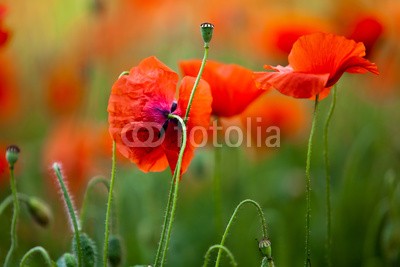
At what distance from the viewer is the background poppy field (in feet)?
7.67

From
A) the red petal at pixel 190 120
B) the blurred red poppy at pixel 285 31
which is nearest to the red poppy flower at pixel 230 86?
the red petal at pixel 190 120

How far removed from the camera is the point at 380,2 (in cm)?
383

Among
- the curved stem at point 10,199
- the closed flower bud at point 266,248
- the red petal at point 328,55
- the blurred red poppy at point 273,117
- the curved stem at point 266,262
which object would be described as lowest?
the curved stem at point 266,262

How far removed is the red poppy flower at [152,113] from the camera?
1.40m

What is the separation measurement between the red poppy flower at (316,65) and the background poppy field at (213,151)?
0.53 meters

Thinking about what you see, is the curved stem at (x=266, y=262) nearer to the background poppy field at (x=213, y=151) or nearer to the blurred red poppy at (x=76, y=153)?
the background poppy field at (x=213, y=151)

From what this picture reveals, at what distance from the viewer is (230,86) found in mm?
1650

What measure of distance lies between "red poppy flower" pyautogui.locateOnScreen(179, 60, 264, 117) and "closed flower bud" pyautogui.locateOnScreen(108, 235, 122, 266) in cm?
36

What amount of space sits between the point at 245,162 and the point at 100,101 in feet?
3.11

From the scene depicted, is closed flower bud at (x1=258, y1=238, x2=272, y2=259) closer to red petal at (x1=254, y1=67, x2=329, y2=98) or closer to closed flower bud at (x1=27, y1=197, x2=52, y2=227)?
red petal at (x1=254, y1=67, x2=329, y2=98)

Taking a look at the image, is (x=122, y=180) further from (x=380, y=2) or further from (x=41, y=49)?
(x=380, y=2)

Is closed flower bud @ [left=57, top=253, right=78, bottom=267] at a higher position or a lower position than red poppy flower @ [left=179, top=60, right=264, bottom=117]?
lower

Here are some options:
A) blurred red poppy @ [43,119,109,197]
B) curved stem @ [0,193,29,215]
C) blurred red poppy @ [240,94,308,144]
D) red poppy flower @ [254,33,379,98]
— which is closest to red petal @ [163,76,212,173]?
red poppy flower @ [254,33,379,98]

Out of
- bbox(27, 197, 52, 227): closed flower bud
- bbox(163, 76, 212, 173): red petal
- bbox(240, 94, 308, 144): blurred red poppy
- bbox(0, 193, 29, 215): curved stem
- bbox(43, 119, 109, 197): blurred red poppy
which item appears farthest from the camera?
bbox(240, 94, 308, 144): blurred red poppy
